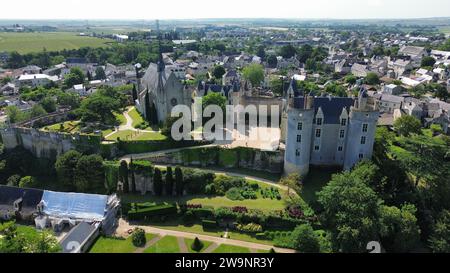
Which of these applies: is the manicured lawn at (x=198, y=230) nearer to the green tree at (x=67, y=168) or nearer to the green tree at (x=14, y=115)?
the green tree at (x=67, y=168)

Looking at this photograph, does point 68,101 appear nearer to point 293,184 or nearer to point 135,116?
point 135,116

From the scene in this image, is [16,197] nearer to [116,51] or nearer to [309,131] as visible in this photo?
[309,131]

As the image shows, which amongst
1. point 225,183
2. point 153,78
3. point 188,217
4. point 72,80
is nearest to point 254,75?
point 153,78

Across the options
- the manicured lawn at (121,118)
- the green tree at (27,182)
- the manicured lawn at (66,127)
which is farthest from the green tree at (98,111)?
the green tree at (27,182)

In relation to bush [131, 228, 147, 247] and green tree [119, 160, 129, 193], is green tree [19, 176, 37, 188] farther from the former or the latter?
bush [131, 228, 147, 247]

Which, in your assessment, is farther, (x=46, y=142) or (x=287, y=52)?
(x=287, y=52)

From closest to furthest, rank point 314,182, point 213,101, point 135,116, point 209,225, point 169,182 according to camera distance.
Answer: point 209,225
point 169,182
point 314,182
point 213,101
point 135,116

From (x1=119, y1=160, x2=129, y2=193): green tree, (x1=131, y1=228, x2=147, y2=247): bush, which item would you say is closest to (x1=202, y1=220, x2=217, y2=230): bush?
(x1=131, y1=228, x2=147, y2=247): bush
